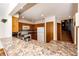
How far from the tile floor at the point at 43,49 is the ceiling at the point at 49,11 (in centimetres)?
31

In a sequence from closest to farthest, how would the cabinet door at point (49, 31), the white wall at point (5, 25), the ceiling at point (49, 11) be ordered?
1. the ceiling at point (49, 11)
2. the cabinet door at point (49, 31)
3. the white wall at point (5, 25)

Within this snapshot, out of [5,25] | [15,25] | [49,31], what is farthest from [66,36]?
[5,25]

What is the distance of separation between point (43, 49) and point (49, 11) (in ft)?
1.48

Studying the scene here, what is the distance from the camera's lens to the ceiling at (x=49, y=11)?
1.12 metres

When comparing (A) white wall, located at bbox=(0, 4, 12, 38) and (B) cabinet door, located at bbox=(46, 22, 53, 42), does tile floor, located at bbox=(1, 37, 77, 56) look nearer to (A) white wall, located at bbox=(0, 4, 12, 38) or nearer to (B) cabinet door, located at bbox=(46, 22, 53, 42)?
(B) cabinet door, located at bbox=(46, 22, 53, 42)

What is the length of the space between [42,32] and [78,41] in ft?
1.45

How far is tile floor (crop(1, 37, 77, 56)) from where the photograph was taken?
1.15 meters

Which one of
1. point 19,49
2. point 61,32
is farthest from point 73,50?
point 19,49

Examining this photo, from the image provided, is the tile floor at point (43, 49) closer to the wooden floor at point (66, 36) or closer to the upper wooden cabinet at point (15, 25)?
the wooden floor at point (66, 36)

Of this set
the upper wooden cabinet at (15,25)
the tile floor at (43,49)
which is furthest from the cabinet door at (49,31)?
the upper wooden cabinet at (15,25)

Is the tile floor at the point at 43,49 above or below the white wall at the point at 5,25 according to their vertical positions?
below

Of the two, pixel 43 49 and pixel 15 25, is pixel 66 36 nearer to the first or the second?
pixel 43 49

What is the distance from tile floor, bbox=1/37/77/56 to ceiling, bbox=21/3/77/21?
31 cm

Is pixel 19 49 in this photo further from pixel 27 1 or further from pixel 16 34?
pixel 27 1
